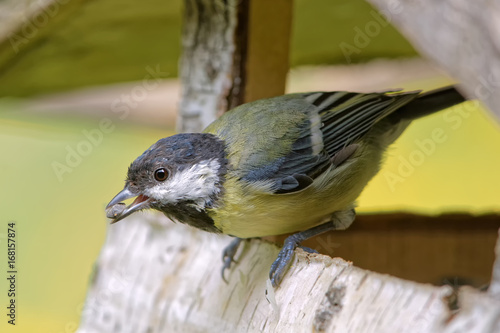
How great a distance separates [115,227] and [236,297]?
3.15ft

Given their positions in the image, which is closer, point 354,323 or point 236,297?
point 354,323

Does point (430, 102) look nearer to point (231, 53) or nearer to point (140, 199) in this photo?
point (231, 53)

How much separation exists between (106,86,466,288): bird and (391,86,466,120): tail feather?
15 cm

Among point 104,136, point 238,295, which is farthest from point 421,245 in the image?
point 104,136

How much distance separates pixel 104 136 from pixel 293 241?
4.26m

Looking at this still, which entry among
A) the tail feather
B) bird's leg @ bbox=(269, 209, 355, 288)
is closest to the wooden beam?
bird's leg @ bbox=(269, 209, 355, 288)

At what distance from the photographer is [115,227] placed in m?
2.71

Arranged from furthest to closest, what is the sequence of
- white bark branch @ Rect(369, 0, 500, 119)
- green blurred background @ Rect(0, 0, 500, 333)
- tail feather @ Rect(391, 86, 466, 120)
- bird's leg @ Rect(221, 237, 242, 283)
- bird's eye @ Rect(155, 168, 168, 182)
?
green blurred background @ Rect(0, 0, 500, 333)
tail feather @ Rect(391, 86, 466, 120)
bird's leg @ Rect(221, 237, 242, 283)
bird's eye @ Rect(155, 168, 168, 182)
white bark branch @ Rect(369, 0, 500, 119)

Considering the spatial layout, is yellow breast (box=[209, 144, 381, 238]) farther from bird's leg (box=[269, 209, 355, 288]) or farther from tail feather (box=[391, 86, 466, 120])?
tail feather (box=[391, 86, 466, 120])

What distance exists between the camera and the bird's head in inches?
74.8

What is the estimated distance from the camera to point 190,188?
1908 mm

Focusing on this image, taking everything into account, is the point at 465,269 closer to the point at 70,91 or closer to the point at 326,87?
the point at 326,87

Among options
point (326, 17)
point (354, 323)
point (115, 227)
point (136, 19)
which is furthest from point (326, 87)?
point (354, 323)

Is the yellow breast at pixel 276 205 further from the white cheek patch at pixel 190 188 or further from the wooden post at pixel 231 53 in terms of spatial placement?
the wooden post at pixel 231 53
